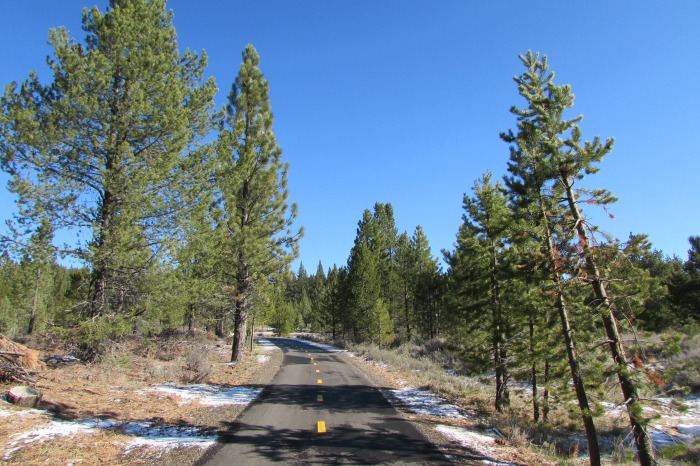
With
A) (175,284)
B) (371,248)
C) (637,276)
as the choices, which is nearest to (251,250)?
(175,284)

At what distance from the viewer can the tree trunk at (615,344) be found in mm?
6938

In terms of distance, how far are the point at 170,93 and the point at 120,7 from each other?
3693mm

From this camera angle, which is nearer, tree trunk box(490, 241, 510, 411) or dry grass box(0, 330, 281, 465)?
dry grass box(0, 330, 281, 465)

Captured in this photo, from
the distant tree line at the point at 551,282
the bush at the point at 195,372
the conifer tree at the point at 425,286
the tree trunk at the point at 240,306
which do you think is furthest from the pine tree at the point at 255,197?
the conifer tree at the point at 425,286


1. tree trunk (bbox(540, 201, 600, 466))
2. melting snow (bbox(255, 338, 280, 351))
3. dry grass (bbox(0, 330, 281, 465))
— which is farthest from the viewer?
melting snow (bbox(255, 338, 280, 351))

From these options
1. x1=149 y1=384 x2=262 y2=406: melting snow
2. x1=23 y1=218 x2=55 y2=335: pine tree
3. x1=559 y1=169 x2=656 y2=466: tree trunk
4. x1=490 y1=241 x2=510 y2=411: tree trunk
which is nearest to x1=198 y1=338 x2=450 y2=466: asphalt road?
x1=149 y1=384 x2=262 y2=406: melting snow

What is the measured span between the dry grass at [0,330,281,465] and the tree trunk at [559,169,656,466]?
305 inches

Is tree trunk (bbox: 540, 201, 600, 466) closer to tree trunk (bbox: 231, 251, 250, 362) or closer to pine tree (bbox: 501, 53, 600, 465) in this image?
pine tree (bbox: 501, 53, 600, 465)

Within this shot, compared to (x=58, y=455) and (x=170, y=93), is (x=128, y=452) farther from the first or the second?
(x=170, y=93)

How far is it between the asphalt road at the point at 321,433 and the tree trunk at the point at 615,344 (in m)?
3.57

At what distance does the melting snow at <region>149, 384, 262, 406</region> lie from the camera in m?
11.1

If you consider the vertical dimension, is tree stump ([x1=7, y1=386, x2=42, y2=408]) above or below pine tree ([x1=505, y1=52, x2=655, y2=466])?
below

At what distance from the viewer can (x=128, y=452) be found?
6641 millimetres

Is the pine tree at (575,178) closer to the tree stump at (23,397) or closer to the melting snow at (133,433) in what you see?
the melting snow at (133,433)
